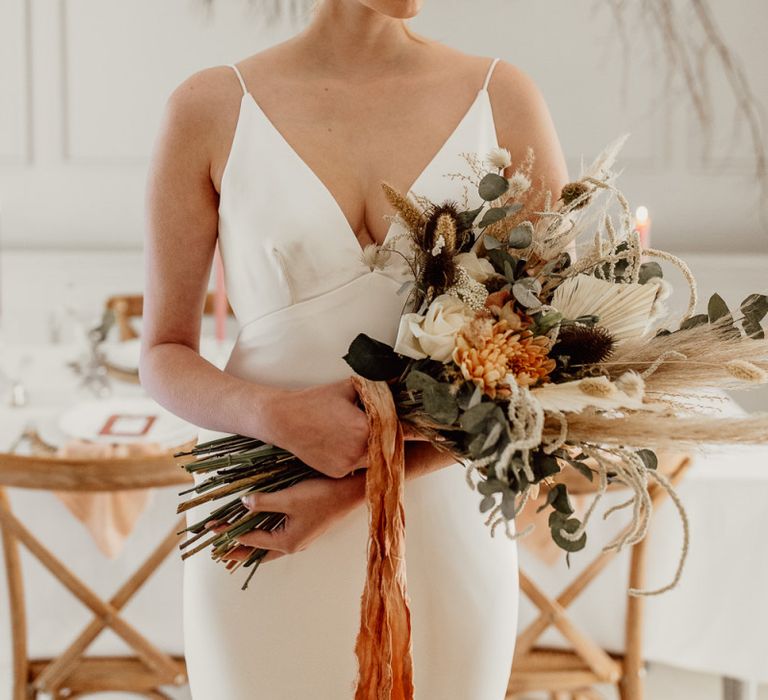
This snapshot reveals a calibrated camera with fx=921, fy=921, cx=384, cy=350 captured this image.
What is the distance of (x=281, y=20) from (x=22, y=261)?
4.07 feet

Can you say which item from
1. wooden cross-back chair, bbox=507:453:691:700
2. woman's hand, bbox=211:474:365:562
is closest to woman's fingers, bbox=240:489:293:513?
woman's hand, bbox=211:474:365:562

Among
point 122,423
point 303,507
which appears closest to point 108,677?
point 122,423

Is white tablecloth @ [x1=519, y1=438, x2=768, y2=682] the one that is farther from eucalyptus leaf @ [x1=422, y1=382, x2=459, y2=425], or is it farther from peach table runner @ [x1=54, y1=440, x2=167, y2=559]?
eucalyptus leaf @ [x1=422, y1=382, x2=459, y2=425]

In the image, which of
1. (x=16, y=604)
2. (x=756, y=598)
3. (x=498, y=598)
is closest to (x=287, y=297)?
(x=498, y=598)

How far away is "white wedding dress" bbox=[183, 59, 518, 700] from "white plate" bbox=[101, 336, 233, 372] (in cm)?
120

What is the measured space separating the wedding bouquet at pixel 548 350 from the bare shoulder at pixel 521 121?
0.67 feet

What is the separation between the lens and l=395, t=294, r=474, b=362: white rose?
2.85ft

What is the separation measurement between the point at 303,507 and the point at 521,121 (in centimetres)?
56

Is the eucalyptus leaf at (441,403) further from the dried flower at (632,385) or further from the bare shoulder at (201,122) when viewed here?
the bare shoulder at (201,122)

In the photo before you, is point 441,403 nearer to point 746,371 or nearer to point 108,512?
point 746,371

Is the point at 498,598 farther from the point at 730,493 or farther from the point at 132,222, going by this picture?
the point at 132,222

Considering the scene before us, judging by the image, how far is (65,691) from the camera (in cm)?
198

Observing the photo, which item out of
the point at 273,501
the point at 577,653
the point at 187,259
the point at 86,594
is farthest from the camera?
the point at 577,653

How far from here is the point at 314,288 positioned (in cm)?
115
